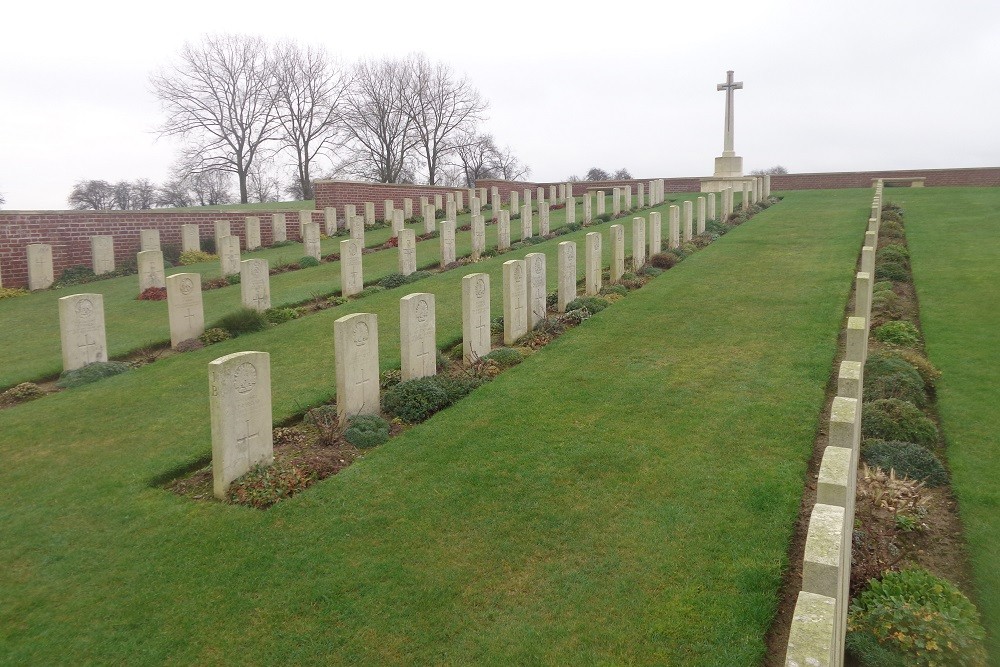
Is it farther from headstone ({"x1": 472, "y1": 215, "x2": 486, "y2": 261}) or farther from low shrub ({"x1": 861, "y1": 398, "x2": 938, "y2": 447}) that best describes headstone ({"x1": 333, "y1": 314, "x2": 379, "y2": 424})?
headstone ({"x1": 472, "y1": 215, "x2": 486, "y2": 261})

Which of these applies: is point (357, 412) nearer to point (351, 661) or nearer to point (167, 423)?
point (167, 423)

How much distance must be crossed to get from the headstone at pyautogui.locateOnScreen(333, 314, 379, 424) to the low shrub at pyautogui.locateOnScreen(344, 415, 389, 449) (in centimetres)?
19

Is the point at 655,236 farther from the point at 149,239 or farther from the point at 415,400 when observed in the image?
the point at 149,239

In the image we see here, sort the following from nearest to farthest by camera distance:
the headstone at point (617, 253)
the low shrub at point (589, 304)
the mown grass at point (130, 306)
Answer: the mown grass at point (130, 306), the low shrub at point (589, 304), the headstone at point (617, 253)

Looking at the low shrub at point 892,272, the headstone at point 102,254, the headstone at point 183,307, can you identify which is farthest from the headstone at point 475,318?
the headstone at point 102,254

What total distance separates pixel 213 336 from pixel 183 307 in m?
0.57

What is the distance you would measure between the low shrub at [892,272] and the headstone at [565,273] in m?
5.63

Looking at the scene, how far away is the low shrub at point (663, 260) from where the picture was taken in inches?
587

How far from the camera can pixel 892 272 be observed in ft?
41.7

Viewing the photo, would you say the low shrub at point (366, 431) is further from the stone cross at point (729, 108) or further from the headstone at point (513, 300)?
the stone cross at point (729, 108)

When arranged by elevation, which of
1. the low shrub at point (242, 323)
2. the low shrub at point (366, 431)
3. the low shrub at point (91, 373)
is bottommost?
the low shrub at point (366, 431)

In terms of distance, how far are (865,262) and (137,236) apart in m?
16.9

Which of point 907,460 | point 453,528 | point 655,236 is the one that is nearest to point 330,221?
point 655,236

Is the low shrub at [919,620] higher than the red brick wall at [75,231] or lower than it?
lower
